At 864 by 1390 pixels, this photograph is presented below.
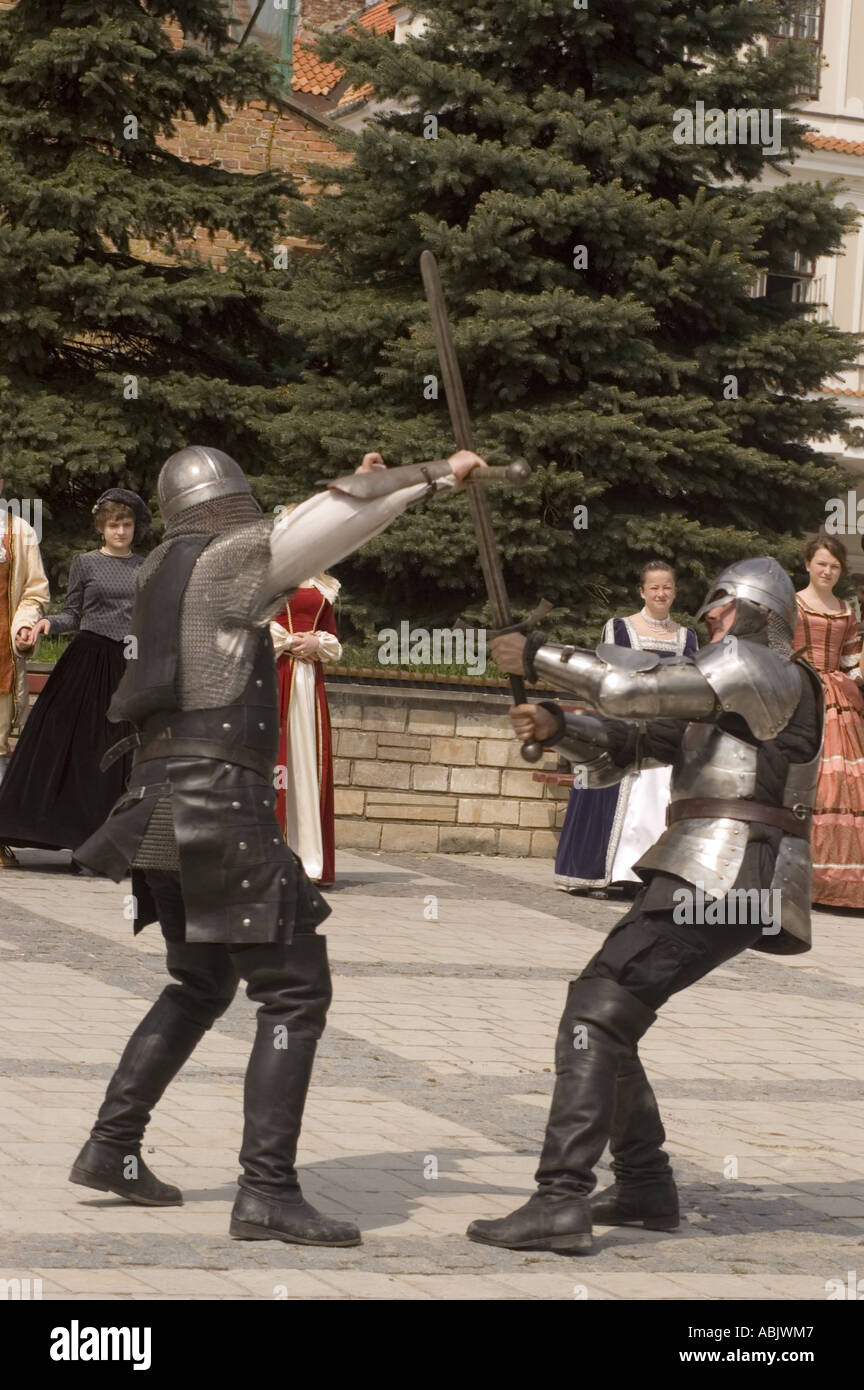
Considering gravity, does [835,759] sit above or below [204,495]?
below

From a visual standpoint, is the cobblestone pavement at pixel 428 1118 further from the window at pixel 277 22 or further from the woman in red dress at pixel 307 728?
the window at pixel 277 22

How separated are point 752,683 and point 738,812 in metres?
0.35

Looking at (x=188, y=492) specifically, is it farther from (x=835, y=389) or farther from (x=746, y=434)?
(x=835, y=389)

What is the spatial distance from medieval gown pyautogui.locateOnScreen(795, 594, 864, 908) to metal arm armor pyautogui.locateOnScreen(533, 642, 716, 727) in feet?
25.8

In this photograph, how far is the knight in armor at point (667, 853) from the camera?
5578 mm

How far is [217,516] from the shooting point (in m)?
5.68

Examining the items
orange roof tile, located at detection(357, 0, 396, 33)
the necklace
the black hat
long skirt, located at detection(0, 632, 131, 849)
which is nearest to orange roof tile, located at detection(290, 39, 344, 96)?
orange roof tile, located at detection(357, 0, 396, 33)

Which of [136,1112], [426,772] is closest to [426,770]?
[426,772]

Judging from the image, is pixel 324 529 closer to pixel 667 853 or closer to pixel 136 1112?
pixel 667 853

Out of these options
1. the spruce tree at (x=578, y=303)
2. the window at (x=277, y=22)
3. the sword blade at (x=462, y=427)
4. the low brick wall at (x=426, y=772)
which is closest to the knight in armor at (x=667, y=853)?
the sword blade at (x=462, y=427)

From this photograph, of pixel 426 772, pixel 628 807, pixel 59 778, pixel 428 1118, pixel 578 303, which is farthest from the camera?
pixel 578 303

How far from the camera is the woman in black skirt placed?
11.9 metres

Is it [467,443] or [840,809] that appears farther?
[840,809]

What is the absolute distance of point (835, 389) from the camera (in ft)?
101
